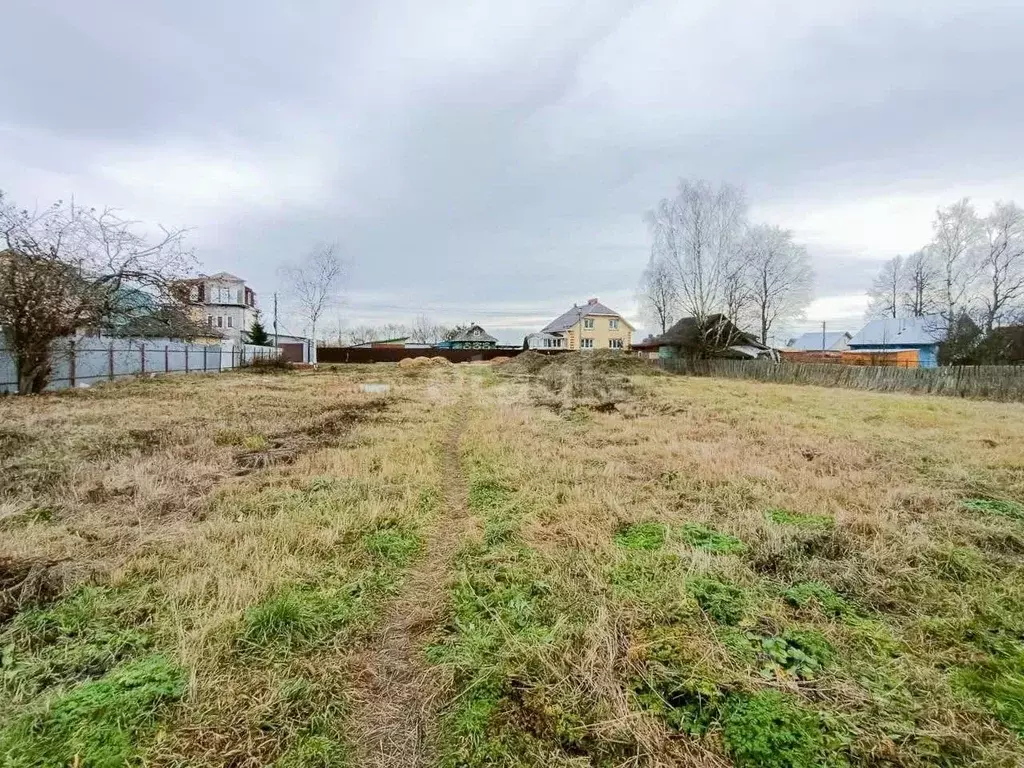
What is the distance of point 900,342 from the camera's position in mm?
42688

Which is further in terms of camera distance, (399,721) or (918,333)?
(918,333)

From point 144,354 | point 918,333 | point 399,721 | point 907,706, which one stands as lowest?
point 399,721

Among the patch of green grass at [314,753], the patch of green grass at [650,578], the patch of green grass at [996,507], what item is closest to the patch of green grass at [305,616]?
the patch of green grass at [314,753]

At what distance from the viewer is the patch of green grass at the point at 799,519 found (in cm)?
446

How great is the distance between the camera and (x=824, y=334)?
65125mm

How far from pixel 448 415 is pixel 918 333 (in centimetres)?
4872

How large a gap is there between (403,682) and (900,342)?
54.4 meters

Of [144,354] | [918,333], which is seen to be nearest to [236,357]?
[144,354]

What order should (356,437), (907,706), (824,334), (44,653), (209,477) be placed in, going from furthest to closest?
1. (824,334)
2. (356,437)
3. (209,477)
4. (44,653)
5. (907,706)

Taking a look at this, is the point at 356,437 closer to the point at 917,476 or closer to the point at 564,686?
the point at 564,686

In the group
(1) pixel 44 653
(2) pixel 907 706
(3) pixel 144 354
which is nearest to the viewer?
(2) pixel 907 706

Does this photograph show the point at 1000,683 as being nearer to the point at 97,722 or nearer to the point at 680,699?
the point at 680,699

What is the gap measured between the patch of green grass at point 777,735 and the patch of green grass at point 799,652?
0.28 m

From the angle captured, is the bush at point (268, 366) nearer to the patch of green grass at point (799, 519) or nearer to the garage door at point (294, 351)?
the garage door at point (294, 351)
